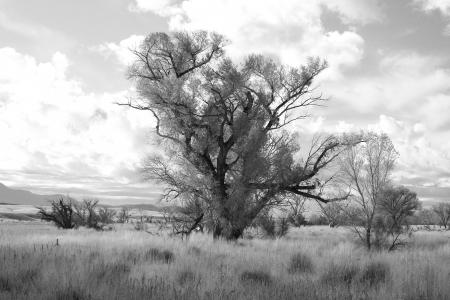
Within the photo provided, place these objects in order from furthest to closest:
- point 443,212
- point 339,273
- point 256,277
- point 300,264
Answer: point 443,212 → point 300,264 → point 339,273 → point 256,277

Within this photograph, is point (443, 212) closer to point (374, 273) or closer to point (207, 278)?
point (374, 273)

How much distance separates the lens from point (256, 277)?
8.37 m

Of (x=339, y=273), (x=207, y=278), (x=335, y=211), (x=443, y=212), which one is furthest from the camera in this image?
(x=443, y=212)

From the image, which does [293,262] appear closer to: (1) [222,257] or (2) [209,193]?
(1) [222,257]

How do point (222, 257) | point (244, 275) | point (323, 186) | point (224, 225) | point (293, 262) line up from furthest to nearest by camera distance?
point (323, 186), point (224, 225), point (222, 257), point (293, 262), point (244, 275)

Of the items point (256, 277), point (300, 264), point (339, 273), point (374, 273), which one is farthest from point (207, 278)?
point (374, 273)

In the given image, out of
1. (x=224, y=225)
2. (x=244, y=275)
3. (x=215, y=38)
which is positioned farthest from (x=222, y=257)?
(x=215, y=38)

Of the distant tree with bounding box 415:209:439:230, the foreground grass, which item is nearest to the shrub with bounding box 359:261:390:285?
the foreground grass

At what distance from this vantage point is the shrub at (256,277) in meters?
7.97

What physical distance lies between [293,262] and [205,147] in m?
9.29

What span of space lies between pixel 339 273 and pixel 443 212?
6829 centimetres

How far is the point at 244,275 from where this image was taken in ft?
28.0

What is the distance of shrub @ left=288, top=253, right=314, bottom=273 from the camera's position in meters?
9.83

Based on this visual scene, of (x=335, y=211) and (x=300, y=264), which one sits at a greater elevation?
(x=335, y=211)
